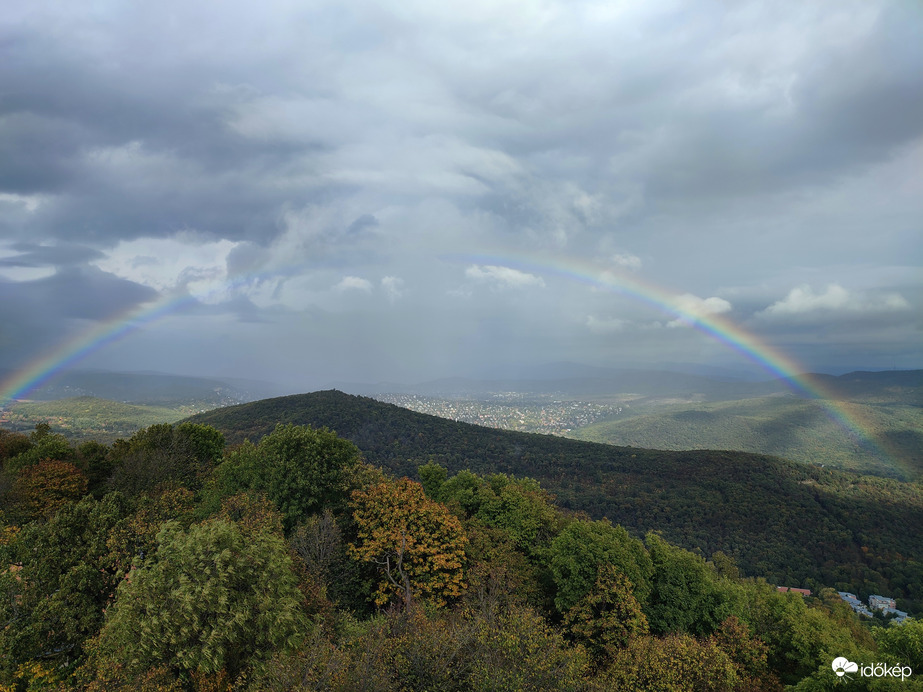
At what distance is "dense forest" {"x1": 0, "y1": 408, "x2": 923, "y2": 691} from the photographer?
1535 centimetres

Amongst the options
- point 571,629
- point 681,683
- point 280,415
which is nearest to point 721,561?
point 571,629

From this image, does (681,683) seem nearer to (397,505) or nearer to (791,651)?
(791,651)

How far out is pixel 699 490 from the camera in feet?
316

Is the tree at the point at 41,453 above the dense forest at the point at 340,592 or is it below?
above

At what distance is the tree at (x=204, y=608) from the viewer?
15250mm

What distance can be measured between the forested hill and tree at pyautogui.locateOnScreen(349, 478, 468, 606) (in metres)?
65.2

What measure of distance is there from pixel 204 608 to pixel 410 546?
14.0 meters

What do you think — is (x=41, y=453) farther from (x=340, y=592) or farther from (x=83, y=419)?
(x=83, y=419)

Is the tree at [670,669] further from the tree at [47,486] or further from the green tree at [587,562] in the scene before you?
the tree at [47,486]

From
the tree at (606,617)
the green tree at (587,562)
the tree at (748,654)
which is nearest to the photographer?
the tree at (748,654)

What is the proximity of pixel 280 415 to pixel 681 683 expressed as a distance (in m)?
115

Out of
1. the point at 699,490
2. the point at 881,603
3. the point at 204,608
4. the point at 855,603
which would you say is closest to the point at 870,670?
the point at 204,608

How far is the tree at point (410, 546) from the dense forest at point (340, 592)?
15cm

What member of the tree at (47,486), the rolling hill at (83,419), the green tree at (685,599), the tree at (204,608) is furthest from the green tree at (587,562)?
the rolling hill at (83,419)
